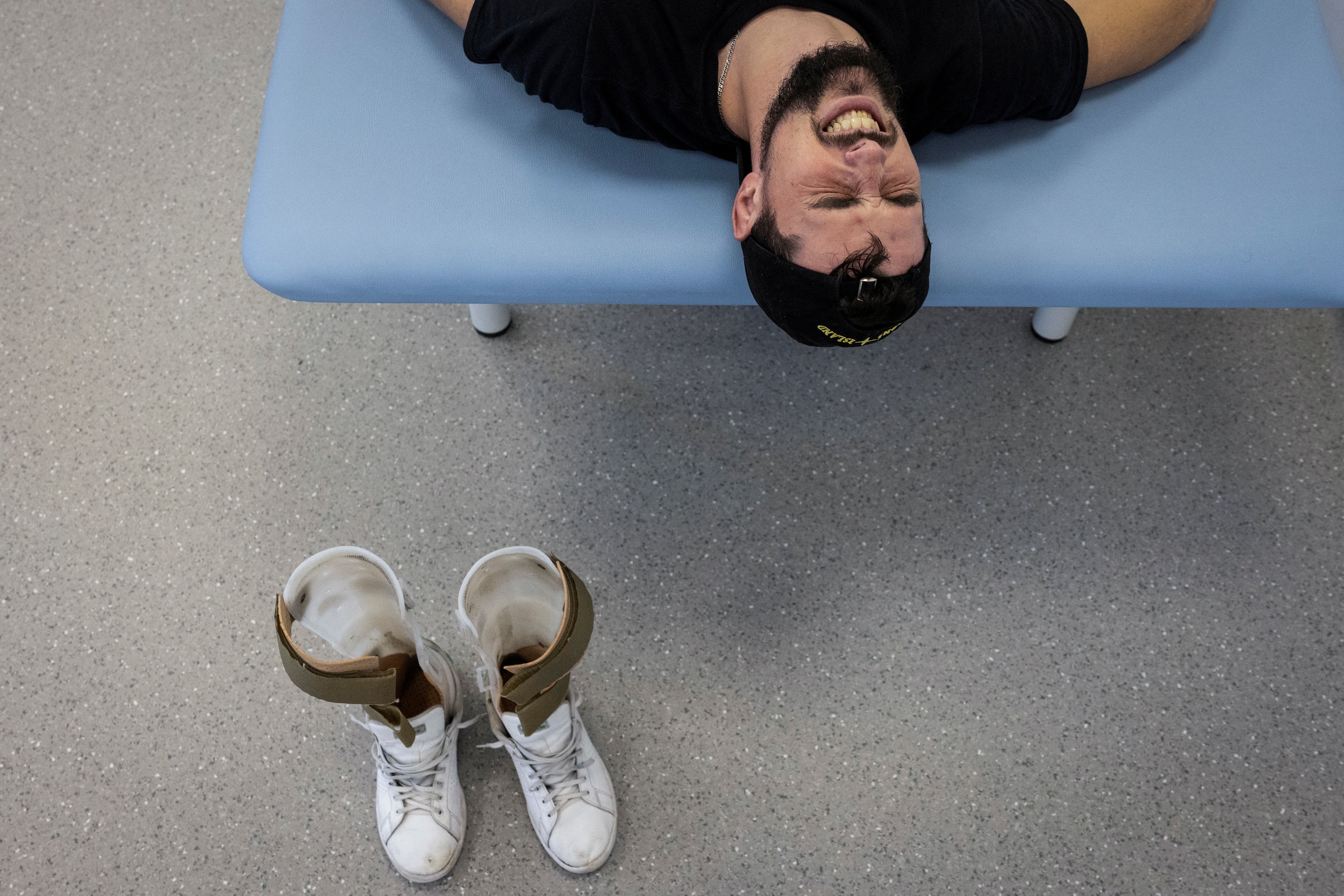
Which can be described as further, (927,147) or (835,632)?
(835,632)

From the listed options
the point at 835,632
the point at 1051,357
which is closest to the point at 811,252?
the point at 835,632

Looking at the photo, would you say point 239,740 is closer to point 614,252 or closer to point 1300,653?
point 614,252

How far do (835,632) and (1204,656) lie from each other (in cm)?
49

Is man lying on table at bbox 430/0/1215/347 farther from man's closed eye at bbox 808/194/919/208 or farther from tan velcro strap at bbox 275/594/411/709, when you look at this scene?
tan velcro strap at bbox 275/594/411/709

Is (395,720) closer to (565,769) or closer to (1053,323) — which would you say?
(565,769)

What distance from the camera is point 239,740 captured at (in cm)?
126

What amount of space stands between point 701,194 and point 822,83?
18 cm

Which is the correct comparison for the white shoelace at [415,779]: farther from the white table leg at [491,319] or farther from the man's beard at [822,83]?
the man's beard at [822,83]

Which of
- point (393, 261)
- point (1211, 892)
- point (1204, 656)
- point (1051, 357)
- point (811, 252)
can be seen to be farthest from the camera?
point (1051, 357)

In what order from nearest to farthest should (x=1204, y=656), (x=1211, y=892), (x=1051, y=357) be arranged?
1. (x=1211, y=892)
2. (x=1204, y=656)
3. (x=1051, y=357)

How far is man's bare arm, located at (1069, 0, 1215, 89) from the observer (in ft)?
3.64

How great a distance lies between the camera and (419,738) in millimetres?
1161

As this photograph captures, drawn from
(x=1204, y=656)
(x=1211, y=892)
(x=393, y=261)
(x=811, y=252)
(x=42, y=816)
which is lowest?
(x=42, y=816)

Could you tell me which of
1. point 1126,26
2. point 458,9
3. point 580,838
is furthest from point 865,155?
point 580,838
